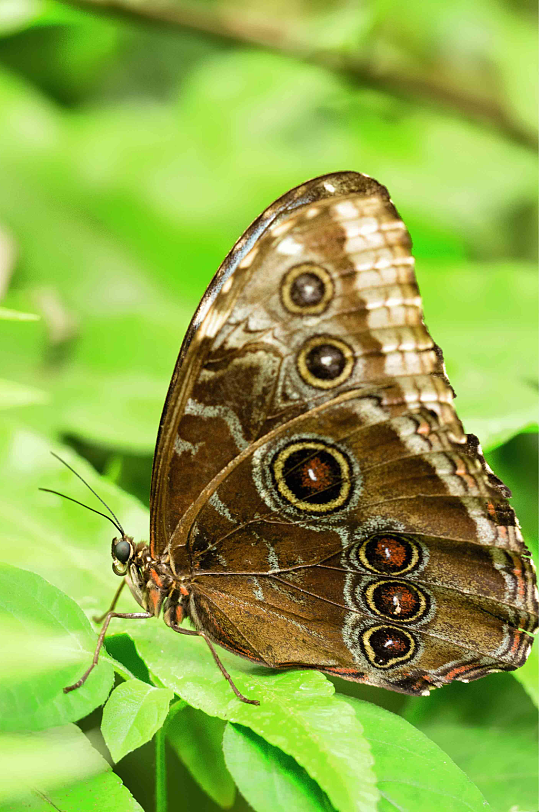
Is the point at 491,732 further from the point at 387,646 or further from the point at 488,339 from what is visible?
the point at 488,339

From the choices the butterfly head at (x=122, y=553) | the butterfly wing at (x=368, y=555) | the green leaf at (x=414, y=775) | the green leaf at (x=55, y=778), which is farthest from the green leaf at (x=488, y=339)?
the green leaf at (x=55, y=778)

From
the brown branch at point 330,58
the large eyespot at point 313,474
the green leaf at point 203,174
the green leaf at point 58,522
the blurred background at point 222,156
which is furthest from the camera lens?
the green leaf at point 203,174

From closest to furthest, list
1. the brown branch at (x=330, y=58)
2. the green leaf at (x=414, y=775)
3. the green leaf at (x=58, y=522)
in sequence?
the green leaf at (x=414, y=775) < the green leaf at (x=58, y=522) < the brown branch at (x=330, y=58)

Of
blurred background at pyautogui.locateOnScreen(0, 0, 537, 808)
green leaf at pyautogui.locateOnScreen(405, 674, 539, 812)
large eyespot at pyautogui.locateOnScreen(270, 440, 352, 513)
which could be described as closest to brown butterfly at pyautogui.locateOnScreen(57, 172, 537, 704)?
large eyespot at pyautogui.locateOnScreen(270, 440, 352, 513)

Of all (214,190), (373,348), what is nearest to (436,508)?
(373,348)

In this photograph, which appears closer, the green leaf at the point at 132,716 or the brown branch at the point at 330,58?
the green leaf at the point at 132,716

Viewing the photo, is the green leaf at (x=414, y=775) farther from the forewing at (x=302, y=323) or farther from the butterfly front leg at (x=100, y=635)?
the forewing at (x=302, y=323)

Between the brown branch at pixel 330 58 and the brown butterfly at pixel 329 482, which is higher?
the brown branch at pixel 330 58

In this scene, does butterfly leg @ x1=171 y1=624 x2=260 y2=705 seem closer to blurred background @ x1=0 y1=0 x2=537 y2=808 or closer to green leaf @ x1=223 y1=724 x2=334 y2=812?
green leaf @ x1=223 y1=724 x2=334 y2=812
